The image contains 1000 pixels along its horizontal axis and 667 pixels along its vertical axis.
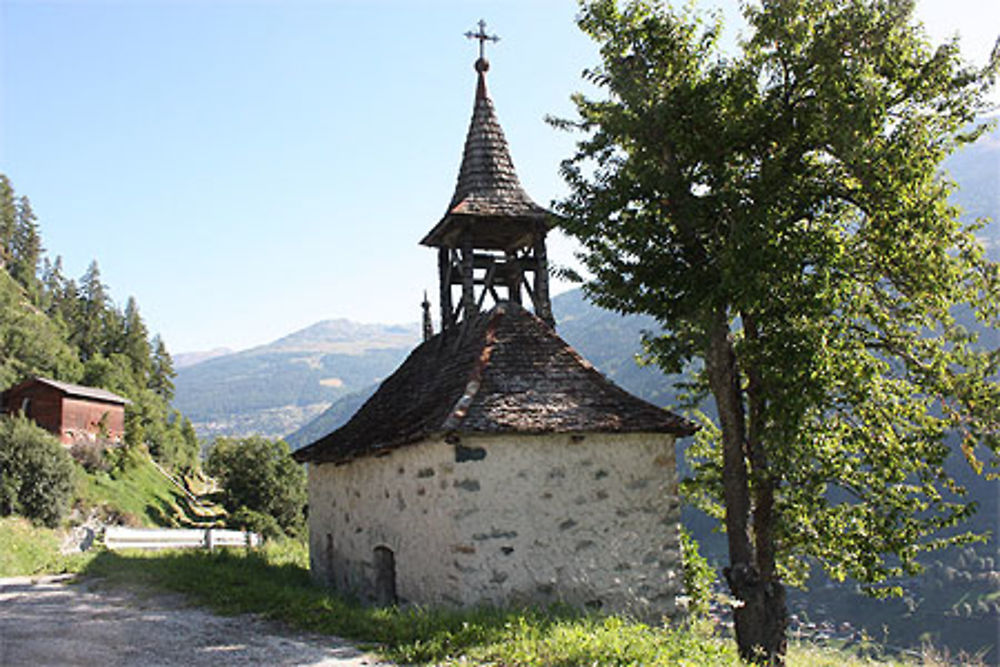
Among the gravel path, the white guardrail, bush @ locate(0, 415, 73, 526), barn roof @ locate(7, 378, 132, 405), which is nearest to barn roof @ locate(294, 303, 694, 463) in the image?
the gravel path

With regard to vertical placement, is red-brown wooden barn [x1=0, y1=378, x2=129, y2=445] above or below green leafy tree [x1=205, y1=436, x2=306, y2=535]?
above

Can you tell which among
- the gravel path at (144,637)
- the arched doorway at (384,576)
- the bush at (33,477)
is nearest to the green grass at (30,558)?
the gravel path at (144,637)

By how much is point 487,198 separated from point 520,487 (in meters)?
6.44

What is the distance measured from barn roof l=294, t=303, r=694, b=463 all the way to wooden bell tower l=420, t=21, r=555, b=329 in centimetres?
122

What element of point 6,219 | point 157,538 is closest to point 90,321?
point 6,219

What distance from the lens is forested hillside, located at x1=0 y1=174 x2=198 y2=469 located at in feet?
209

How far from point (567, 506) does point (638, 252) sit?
3695 mm

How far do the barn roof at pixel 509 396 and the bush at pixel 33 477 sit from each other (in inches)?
924

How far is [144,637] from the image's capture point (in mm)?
8711

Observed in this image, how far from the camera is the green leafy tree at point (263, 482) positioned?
46.1m

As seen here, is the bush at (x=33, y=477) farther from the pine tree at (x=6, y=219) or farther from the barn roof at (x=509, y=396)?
the pine tree at (x=6, y=219)

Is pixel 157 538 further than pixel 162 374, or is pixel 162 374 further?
pixel 162 374

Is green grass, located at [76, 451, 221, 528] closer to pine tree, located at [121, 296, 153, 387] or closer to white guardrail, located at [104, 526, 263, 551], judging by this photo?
white guardrail, located at [104, 526, 263, 551]

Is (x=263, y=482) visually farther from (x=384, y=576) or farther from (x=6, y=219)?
(x=6, y=219)
